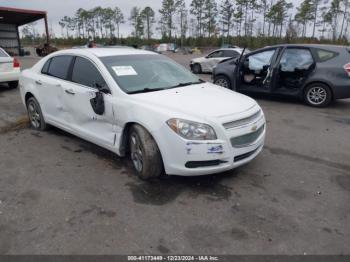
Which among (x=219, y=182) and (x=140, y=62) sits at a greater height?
(x=140, y=62)

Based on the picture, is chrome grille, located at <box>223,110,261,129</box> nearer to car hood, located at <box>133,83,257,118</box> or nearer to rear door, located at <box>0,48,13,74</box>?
car hood, located at <box>133,83,257,118</box>

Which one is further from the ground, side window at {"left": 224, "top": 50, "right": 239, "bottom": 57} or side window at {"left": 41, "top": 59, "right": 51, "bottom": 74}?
side window at {"left": 41, "top": 59, "right": 51, "bottom": 74}

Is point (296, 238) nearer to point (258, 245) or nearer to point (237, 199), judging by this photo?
point (258, 245)

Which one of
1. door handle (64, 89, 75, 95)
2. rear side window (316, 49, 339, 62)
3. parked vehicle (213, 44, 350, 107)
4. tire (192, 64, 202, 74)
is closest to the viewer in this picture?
door handle (64, 89, 75, 95)

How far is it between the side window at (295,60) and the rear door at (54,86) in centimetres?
528

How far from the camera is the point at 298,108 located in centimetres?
771

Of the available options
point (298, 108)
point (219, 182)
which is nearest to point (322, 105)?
point (298, 108)

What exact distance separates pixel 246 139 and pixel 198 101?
28.3 inches

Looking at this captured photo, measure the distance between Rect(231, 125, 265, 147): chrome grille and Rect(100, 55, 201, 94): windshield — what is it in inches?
51.0

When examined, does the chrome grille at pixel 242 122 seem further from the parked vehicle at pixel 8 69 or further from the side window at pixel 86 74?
the parked vehicle at pixel 8 69

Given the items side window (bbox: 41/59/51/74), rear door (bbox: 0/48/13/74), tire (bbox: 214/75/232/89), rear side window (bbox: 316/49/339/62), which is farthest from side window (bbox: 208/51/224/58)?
side window (bbox: 41/59/51/74)

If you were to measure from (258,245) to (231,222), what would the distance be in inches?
15.0

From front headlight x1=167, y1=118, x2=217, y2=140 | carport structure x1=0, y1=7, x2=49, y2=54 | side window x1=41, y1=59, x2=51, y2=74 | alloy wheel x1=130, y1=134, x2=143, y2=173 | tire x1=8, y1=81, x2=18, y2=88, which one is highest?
carport structure x1=0, y1=7, x2=49, y2=54

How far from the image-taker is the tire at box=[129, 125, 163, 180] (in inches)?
141
